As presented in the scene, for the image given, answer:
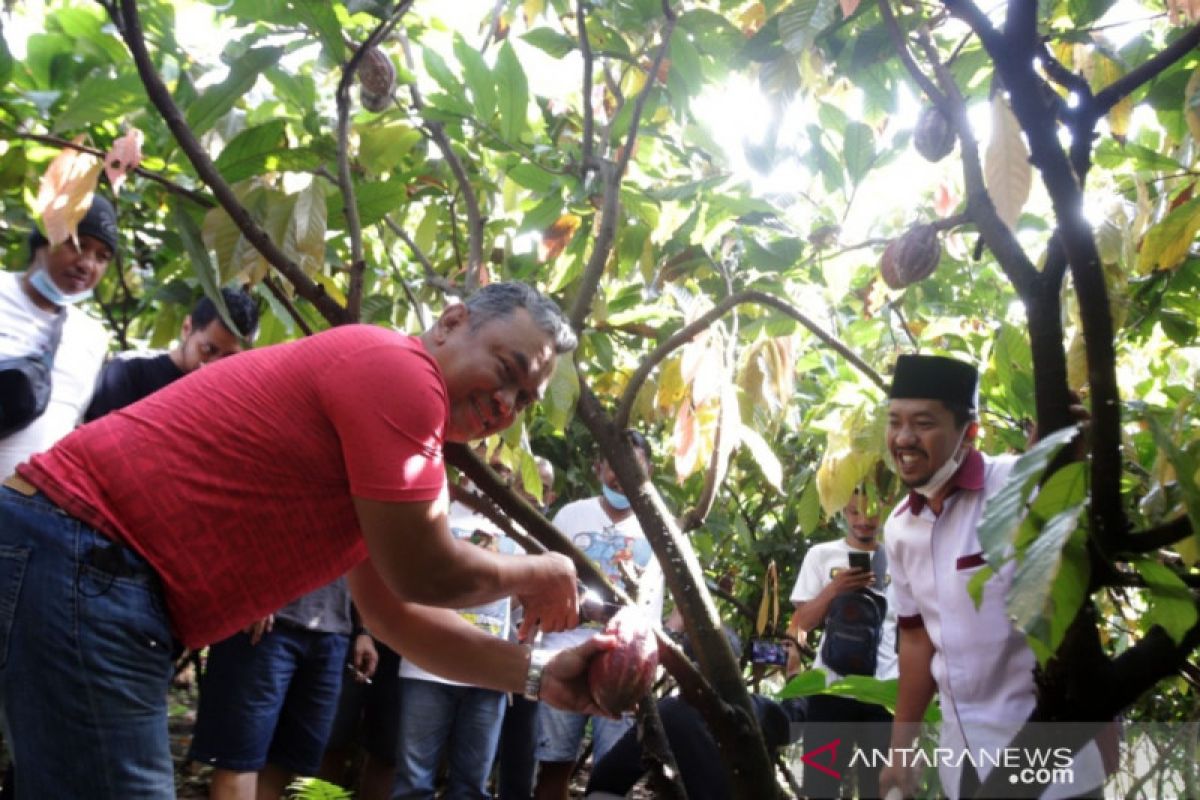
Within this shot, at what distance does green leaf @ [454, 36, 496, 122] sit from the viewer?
1933mm

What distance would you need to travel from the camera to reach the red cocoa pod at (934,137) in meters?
1.62

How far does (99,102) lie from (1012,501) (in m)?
1.60

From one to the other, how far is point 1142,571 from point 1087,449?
18 centimetres

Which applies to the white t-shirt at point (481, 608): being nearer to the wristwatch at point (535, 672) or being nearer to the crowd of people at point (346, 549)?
the crowd of people at point (346, 549)

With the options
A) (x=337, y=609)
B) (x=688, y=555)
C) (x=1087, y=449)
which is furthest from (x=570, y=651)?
(x=337, y=609)

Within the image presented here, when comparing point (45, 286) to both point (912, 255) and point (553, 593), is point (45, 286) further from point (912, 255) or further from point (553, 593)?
point (912, 255)

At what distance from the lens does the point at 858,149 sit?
1979 millimetres

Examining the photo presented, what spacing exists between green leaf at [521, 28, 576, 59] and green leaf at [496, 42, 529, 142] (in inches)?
3.8

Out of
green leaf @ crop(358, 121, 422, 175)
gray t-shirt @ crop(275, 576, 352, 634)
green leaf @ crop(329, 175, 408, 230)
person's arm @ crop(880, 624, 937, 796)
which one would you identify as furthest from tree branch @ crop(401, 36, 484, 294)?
gray t-shirt @ crop(275, 576, 352, 634)

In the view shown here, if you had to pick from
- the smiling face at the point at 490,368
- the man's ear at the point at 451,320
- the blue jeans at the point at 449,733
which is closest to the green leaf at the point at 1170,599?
the smiling face at the point at 490,368

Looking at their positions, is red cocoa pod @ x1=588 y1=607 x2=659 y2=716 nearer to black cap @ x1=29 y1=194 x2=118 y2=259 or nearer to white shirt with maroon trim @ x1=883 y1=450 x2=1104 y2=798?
white shirt with maroon trim @ x1=883 y1=450 x2=1104 y2=798

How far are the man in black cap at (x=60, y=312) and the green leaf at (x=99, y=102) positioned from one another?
701 millimetres

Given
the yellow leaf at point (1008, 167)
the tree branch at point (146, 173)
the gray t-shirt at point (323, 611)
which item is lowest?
the gray t-shirt at point (323, 611)

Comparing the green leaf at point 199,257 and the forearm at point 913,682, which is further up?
the green leaf at point 199,257
